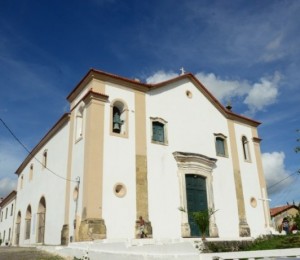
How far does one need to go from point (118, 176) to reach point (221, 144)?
759 cm

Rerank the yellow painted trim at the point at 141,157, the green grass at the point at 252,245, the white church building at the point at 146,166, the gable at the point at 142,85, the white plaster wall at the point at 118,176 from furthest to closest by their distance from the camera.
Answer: the gable at the point at 142,85
the yellow painted trim at the point at 141,157
the white church building at the point at 146,166
the white plaster wall at the point at 118,176
the green grass at the point at 252,245

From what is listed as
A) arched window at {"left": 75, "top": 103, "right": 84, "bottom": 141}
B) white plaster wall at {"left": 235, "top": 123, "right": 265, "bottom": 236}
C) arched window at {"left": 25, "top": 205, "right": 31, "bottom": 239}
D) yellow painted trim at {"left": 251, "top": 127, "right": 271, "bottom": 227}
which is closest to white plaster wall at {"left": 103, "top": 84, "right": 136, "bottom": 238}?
arched window at {"left": 75, "top": 103, "right": 84, "bottom": 141}

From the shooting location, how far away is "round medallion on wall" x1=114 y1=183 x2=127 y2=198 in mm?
14370

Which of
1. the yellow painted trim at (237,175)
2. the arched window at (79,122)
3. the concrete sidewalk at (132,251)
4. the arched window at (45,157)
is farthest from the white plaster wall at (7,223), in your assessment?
the yellow painted trim at (237,175)

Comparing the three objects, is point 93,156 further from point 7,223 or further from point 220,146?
point 7,223

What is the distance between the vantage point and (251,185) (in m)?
20.1

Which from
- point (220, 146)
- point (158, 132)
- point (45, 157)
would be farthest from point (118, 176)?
point (45, 157)

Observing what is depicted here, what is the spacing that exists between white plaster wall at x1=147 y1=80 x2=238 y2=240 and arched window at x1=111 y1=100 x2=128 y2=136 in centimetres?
129

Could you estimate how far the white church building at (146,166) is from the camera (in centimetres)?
1430

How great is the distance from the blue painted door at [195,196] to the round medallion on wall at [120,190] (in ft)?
11.9

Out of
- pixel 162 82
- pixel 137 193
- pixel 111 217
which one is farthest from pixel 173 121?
pixel 111 217

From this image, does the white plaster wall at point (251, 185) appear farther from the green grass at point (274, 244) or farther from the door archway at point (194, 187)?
the green grass at point (274, 244)

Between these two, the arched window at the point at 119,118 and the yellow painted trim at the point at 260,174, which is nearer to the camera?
the arched window at the point at 119,118

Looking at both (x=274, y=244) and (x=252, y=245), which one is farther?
(x=274, y=244)
